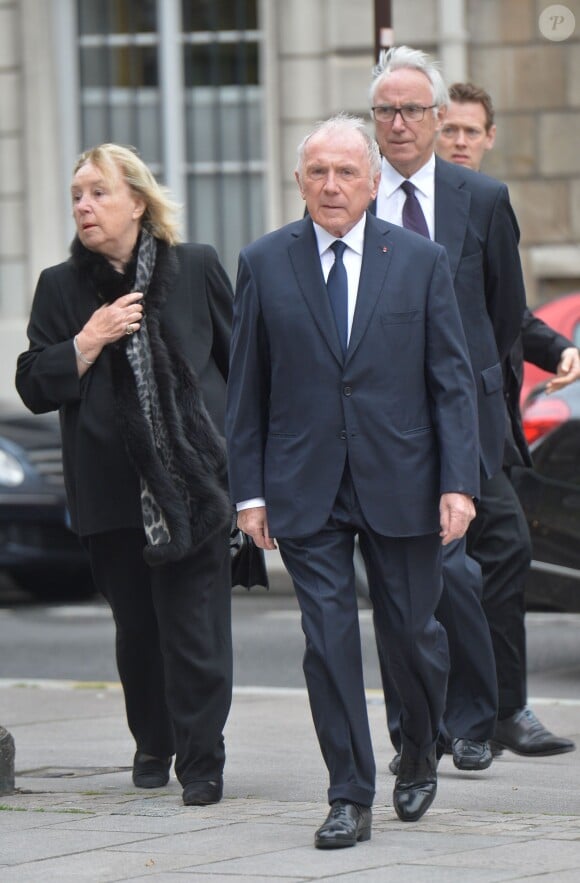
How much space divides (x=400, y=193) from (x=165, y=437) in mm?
1100

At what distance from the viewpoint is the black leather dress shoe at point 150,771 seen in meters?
5.96

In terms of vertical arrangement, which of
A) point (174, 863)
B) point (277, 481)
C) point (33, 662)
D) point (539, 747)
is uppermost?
point (277, 481)

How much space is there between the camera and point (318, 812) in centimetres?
533

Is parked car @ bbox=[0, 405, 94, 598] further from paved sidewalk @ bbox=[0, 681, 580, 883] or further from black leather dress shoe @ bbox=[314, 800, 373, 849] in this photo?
black leather dress shoe @ bbox=[314, 800, 373, 849]

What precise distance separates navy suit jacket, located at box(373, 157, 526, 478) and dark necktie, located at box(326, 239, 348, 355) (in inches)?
37.8

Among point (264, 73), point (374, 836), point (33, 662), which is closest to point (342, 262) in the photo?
point (374, 836)

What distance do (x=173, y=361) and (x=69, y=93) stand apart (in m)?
12.3

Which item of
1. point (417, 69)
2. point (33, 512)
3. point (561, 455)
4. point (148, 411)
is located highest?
point (417, 69)

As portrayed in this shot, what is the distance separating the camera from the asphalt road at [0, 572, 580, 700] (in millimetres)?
8805

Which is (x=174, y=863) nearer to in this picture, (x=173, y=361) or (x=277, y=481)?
(x=277, y=481)

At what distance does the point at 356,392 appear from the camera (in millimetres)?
5035

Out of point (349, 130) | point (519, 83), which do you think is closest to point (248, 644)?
point (349, 130)

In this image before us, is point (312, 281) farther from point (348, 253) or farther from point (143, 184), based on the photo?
point (143, 184)

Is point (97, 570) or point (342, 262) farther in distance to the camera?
point (97, 570)
